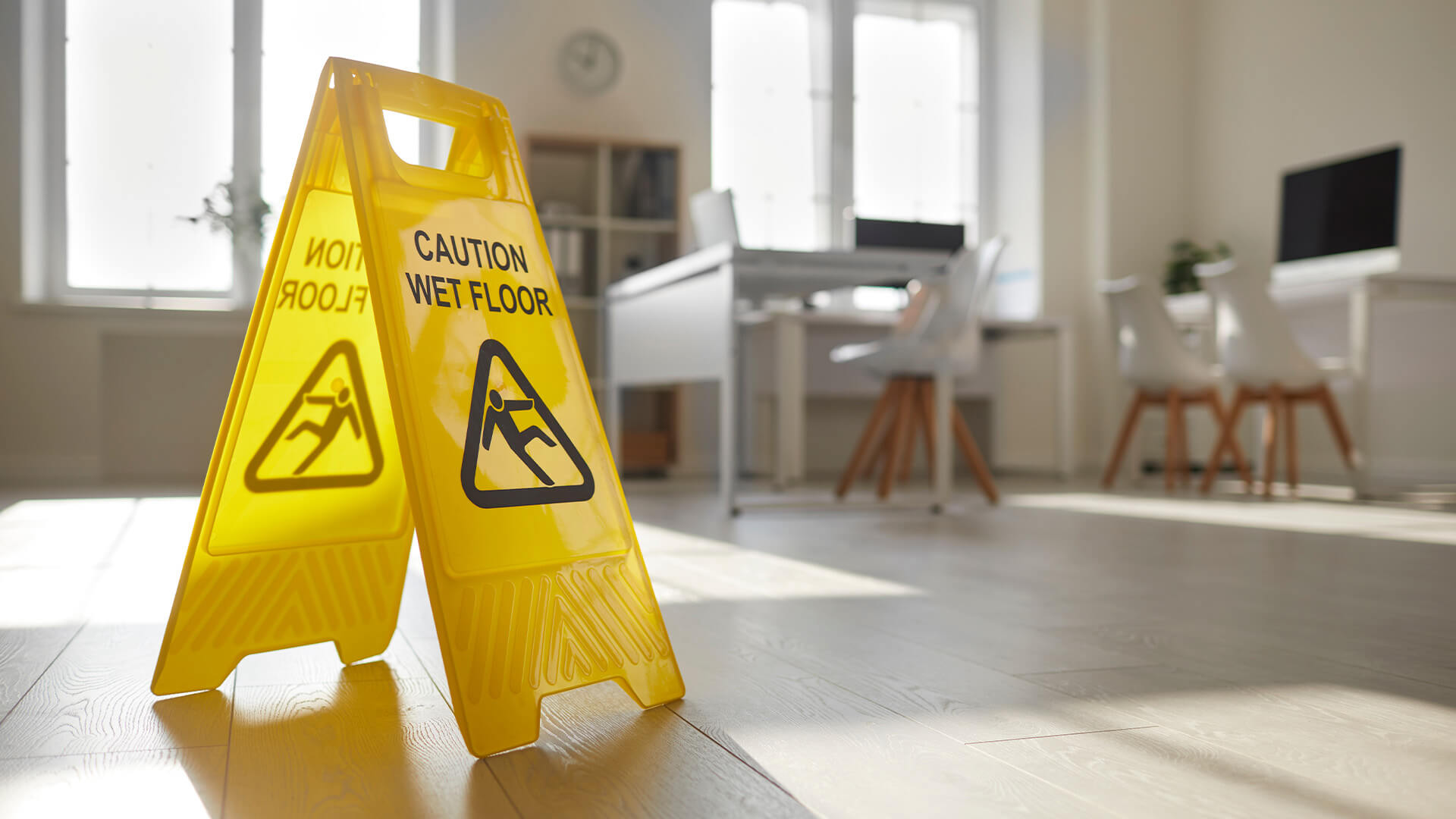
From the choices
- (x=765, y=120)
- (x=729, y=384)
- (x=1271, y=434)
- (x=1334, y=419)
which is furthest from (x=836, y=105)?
(x=729, y=384)

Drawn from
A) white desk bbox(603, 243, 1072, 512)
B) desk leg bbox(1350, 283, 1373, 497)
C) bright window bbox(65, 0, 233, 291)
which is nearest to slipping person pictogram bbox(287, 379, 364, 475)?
white desk bbox(603, 243, 1072, 512)

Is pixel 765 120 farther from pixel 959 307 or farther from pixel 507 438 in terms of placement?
pixel 507 438

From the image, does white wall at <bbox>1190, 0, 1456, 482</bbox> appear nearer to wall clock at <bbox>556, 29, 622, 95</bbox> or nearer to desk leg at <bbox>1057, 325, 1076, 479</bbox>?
desk leg at <bbox>1057, 325, 1076, 479</bbox>

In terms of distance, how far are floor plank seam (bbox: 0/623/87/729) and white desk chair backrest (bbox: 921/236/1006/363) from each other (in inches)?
99.8

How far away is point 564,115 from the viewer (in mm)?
5539

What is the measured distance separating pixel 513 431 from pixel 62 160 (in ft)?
17.0

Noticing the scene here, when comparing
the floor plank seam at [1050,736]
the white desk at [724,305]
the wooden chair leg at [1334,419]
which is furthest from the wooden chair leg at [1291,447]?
the floor plank seam at [1050,736]

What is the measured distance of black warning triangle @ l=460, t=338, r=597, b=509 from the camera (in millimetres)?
971

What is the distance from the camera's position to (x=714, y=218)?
3.92 metres

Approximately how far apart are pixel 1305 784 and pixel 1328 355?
5.00 meters

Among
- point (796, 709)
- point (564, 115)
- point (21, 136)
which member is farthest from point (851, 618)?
point (21, 136)

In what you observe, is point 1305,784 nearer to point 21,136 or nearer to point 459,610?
point 459,610

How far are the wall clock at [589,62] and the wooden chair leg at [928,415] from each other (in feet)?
8.88

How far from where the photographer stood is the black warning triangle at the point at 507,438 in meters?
0.97
